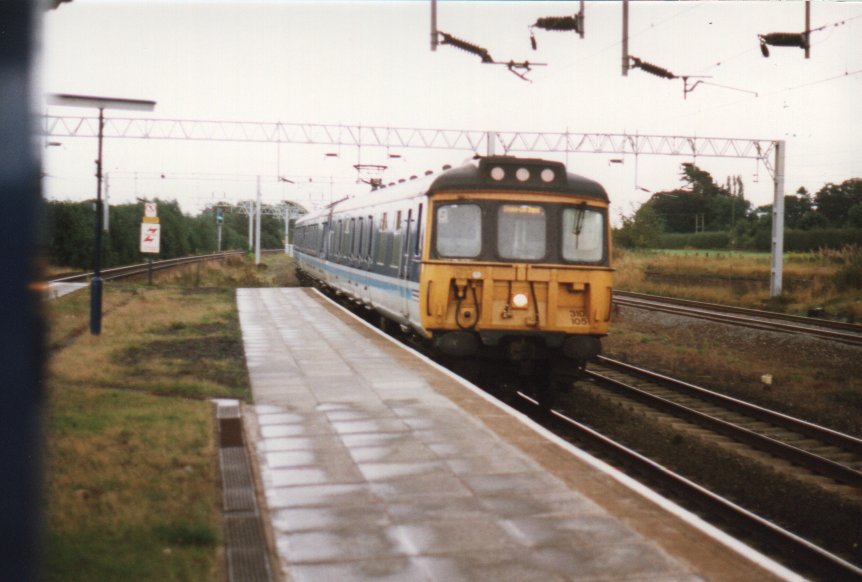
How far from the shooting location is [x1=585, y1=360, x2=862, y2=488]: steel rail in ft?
28.1

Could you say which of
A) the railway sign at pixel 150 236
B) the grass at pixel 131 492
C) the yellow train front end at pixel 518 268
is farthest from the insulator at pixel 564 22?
the railway sign at pixel 150 236

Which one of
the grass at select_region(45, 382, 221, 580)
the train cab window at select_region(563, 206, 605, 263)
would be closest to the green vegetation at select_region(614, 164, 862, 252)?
the train cab window at select_region(563, 206, 605, 263)

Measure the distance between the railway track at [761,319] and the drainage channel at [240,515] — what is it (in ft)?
45.1

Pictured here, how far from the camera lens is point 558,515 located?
232 inches

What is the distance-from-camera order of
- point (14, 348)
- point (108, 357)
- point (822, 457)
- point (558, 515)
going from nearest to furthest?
point (14, 348)
point (558, 515)
point (822, 457)
point (108, 357)

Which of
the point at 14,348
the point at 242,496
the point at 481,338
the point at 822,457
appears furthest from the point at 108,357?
the point at 14,348

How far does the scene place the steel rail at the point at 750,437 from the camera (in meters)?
8.55

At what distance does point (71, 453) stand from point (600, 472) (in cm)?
423

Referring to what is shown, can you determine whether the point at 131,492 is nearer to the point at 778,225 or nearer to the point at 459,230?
the point at 459,230

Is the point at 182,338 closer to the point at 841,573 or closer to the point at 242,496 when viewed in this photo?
the point at 242,496

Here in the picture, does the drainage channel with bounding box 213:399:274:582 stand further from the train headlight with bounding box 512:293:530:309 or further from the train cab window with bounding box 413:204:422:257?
the train cab window with bounding box 413:204:422:257

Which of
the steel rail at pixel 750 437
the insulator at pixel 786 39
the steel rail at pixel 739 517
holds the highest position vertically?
the insulator at pixel 786 39

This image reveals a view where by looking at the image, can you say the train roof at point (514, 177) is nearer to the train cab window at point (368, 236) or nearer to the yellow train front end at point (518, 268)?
the yellow train front end at point (518, 268)

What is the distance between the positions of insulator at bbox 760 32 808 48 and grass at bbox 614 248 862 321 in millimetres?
9448
